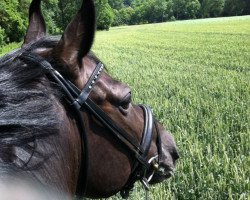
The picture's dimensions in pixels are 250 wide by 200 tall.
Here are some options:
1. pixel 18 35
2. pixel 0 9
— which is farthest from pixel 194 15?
pixel 0 9

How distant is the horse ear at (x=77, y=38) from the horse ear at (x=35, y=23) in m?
0.38

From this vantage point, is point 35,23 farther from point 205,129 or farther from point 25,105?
point 205,129

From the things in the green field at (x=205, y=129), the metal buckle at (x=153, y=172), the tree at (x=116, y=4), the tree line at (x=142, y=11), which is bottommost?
the tree at (x=116, y=4)

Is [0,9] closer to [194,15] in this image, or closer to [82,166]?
[82,166]

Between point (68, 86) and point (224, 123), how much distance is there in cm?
509

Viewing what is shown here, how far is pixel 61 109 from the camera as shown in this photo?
1.47 m

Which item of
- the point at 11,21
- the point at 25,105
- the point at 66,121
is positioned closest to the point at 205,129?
the point at 66,121

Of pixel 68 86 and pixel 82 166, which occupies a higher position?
pixel 68 86

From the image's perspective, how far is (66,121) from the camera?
1.47 m

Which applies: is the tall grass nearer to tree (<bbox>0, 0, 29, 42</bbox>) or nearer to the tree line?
tree (<bbox>0, 0, 29, 42</bbox>)

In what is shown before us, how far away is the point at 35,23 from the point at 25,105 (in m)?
0.66

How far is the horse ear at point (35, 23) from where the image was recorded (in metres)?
1.84

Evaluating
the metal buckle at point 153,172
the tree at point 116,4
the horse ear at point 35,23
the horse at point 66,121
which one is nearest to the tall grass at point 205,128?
the metal buckle at point 153,172

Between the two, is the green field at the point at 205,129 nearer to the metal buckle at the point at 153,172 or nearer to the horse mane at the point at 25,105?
the metal buckle at the point at 153,172
